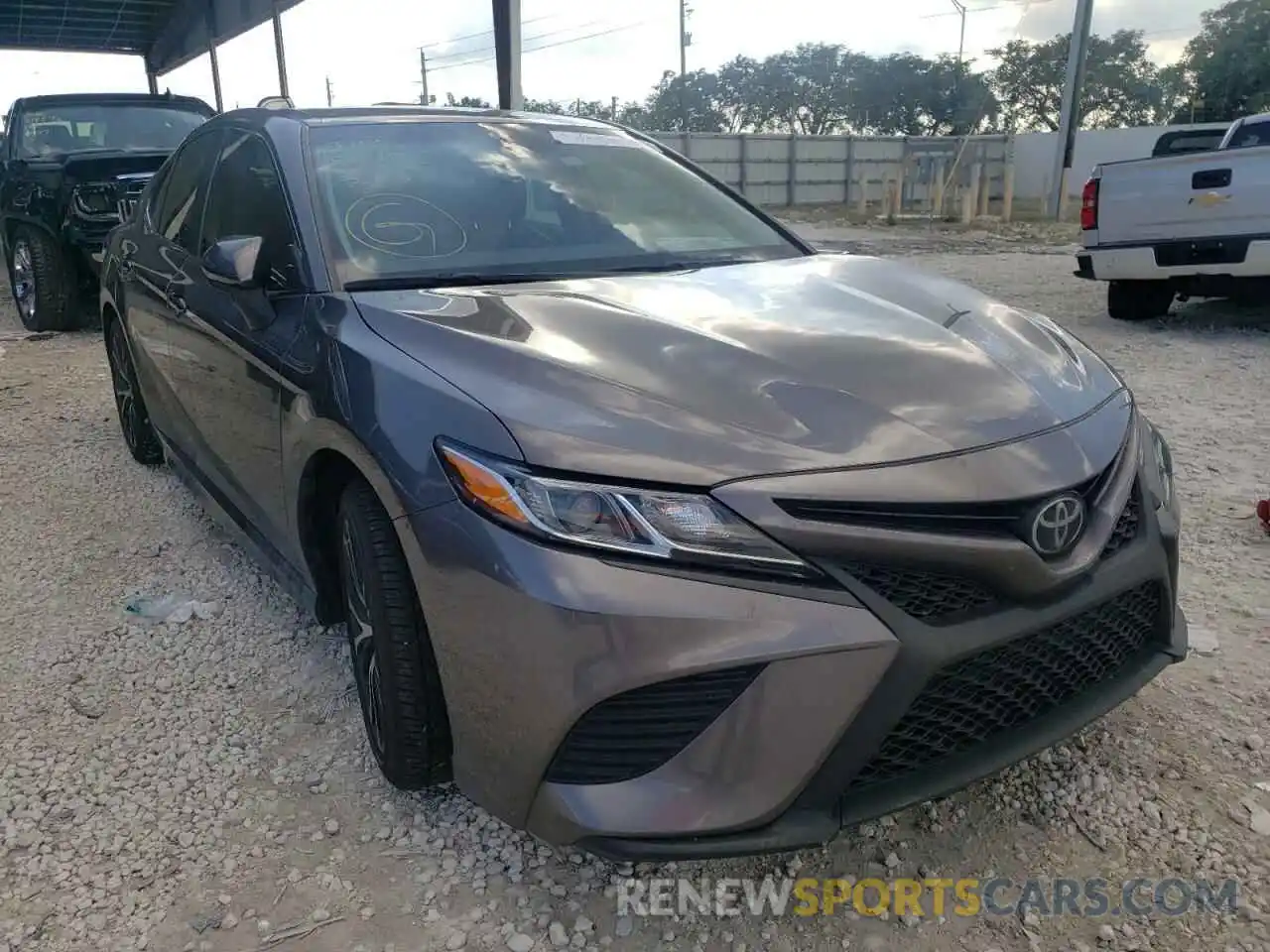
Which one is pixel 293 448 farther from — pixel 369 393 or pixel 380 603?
pixel 380 603

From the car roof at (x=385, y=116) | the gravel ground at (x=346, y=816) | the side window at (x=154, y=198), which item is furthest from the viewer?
the side window at (x=154, y=198)

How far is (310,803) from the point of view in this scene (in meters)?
2.21

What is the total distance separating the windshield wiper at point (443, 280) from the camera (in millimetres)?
2357

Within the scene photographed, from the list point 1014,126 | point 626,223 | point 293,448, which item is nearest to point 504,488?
point 293,448

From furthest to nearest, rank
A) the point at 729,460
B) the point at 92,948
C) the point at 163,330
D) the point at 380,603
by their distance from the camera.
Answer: the point at 163,330 < the point at 380,603 < the point at 92,948 < the point at 729,460

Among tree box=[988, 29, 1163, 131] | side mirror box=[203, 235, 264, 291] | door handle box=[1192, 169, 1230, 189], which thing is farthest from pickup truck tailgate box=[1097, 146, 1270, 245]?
tree box=[988, 29, 1163, 131]

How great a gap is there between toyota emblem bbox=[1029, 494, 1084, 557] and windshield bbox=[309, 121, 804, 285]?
1.33 meters

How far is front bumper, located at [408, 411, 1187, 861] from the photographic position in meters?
1.53

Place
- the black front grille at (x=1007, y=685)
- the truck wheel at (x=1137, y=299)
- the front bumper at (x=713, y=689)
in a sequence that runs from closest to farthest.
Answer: the front bumper at (x=713, y=689), the black front grille at (x=1007, y=685), the truck wheel at (x=1137, y=299)

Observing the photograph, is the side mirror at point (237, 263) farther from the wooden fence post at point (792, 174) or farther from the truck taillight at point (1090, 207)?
the wooden fence post at point (792, 174)

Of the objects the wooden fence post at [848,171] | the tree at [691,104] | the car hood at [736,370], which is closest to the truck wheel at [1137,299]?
the car hood at [736,370]

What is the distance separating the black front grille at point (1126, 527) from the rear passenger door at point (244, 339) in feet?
5.97

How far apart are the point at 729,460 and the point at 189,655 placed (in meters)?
2.00

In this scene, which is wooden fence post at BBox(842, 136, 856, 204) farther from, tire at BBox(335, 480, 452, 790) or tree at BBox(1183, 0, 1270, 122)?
tire at BBox(335, 480, 452, 790)
